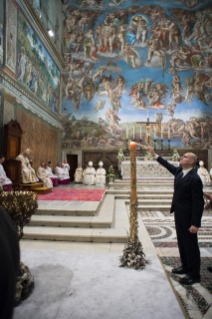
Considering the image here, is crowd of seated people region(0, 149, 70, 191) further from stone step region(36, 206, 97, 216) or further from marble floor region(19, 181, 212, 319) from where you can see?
marble floor region(19, 181, 212, 319)

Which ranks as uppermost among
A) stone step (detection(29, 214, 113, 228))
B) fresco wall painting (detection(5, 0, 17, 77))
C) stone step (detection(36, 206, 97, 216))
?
fresco wall painting (detection(5, 0, 17, 77))

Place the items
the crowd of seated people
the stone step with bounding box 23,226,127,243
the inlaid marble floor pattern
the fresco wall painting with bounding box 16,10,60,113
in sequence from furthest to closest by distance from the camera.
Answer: the fresco wall painting with bounding box 16,10,60,113, the crowd of seated people, the stone step with bounding box 23,226,127,243, the inlaid marble floor pattern

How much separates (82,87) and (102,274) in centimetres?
Result: 1593

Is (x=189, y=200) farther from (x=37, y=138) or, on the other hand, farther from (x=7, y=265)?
(x=37, y=138)

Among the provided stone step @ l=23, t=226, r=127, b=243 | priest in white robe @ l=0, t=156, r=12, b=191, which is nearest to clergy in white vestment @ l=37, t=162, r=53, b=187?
priest in white robe @ l=0, t=156, r=12, b=191

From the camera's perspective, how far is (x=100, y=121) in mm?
16531

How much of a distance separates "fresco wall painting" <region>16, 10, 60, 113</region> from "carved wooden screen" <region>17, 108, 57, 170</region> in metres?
1.52

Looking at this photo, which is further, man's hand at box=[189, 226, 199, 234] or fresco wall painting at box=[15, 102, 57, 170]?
fresco wall painting at box=[15, 102, 57, 170]

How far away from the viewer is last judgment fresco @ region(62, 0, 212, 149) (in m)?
16.4

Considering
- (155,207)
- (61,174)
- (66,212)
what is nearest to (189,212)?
(66,212)

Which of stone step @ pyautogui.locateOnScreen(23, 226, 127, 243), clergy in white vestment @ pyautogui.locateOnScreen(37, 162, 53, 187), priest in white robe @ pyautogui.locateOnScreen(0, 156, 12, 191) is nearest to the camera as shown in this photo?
stone step @ pyautogui.locateOnScreen(23, 226, 127, 243)

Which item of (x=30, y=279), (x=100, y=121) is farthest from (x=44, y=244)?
(x=100, y=121)

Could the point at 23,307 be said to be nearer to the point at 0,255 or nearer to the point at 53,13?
the point at 0,255

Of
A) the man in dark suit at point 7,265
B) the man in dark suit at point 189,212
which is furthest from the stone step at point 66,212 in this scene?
the man in dark suit at point 7,265
